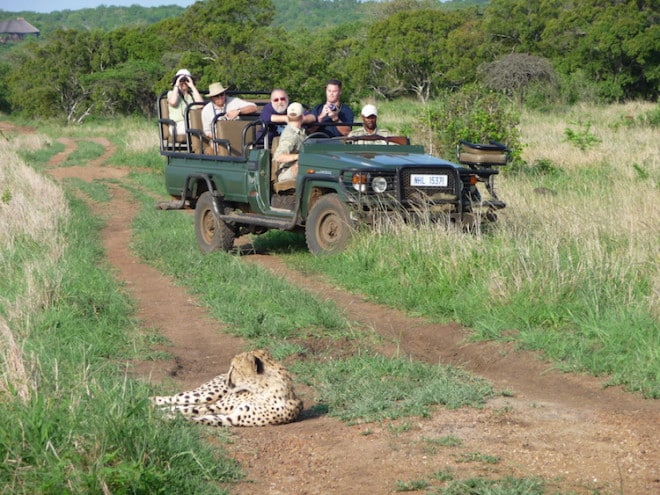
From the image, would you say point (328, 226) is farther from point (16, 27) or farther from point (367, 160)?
point (16, 27)

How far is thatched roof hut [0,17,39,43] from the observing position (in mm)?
126694

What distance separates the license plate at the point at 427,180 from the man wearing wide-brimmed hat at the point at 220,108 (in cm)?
243

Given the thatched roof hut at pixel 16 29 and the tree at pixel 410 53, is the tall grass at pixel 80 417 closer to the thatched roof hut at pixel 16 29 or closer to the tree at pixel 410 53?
the tree at pixel 410 53

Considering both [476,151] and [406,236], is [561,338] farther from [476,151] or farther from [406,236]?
[476,151]

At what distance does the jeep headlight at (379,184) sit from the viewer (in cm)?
866

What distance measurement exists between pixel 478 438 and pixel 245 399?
1.19 meters

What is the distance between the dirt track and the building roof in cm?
13127

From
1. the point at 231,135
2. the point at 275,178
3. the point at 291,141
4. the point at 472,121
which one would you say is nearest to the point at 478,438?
the point at 291,141

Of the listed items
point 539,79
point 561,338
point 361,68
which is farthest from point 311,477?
point 361,68

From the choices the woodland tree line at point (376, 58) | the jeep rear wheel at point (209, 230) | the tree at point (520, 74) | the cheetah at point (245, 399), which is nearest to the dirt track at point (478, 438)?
the cheetah at point (245, 399)

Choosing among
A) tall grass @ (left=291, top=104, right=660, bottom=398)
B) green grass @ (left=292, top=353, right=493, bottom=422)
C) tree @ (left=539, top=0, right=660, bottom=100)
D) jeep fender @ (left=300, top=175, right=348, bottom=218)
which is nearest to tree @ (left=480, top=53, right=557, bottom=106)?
tree @ (left=539, top=0, right=660, bottom=100)

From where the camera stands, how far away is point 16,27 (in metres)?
130

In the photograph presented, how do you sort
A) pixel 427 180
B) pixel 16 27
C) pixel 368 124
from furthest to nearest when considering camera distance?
pixel 16 27 → pixel 368 124 → pixel 427 180

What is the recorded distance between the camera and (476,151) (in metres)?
9.26
